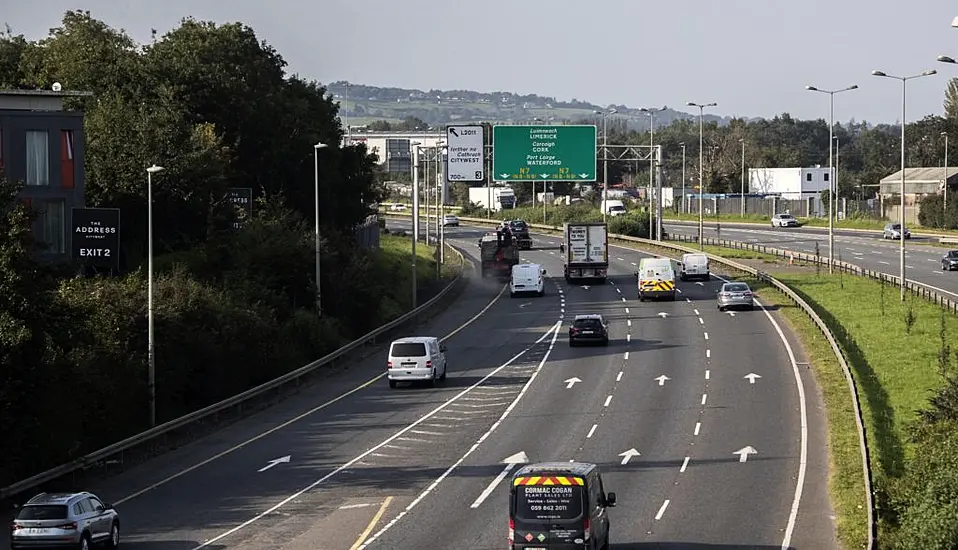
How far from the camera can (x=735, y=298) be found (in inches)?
2813

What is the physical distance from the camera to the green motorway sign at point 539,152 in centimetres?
9406

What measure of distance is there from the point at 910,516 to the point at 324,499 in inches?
547

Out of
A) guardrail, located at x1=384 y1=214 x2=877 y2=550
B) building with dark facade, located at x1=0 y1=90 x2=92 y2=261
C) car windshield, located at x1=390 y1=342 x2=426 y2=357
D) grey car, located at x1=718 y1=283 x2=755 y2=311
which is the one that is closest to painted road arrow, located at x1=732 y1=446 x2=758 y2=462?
guardrail, located at x1=384 y1=214 x2=877 y2=550

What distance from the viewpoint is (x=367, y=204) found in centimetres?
9269

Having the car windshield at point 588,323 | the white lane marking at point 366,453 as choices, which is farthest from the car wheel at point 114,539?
the car windshield at point 588,323

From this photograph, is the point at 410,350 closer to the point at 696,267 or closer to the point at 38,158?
the point at 38,158

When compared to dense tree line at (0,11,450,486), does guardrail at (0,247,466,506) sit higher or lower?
lower

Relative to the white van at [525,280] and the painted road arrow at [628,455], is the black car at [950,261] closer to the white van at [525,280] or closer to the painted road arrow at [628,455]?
the white van at [525,280]

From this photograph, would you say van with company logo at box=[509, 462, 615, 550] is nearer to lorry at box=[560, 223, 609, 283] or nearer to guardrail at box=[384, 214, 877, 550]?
guardrail at box=[384, 214, 877, 550]

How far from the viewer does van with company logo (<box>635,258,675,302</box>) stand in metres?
78.1

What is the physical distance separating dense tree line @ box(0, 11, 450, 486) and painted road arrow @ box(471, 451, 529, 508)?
1138 centimetres

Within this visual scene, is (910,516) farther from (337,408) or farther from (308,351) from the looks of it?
(308,351)

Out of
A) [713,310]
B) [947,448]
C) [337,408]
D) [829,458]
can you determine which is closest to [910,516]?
[947,448]

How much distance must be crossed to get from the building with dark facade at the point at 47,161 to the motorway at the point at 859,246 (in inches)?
1797
